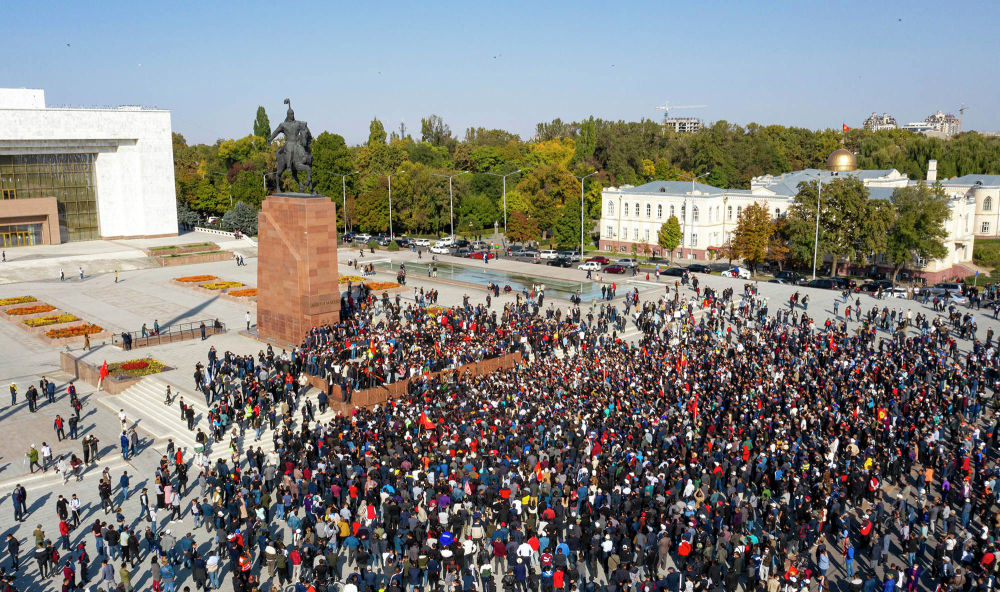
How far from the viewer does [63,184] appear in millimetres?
62500

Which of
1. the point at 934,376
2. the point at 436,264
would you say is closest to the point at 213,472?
the point at 934,376

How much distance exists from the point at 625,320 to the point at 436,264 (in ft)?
77.0

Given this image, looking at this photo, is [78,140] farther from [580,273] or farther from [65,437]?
[65,437]

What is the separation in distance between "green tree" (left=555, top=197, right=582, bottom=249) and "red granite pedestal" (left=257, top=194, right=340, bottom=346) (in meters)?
33.8

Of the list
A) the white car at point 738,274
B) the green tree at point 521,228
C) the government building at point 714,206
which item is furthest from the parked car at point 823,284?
the green tree at point 521,228

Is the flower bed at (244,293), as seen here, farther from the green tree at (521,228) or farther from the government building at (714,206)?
the government building at (714,206)

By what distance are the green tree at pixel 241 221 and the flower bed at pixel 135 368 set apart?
44.9 m

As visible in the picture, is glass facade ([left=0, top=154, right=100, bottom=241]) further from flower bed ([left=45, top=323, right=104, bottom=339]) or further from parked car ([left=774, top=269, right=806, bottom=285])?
parked car ([left=774, top=269, right=806, bottom=285])

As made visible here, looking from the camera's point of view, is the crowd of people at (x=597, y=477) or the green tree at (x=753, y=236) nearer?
the crowd of people at (x=597, y=477)

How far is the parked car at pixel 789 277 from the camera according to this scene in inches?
1925

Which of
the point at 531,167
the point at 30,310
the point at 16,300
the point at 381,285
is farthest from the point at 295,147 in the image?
the point at 531,167

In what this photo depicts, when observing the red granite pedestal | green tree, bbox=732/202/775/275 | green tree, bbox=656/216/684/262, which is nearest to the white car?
green tree, bbox=732/202/775/275

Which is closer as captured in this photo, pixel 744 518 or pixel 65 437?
pixel 744 518

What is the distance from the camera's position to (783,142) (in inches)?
4090
